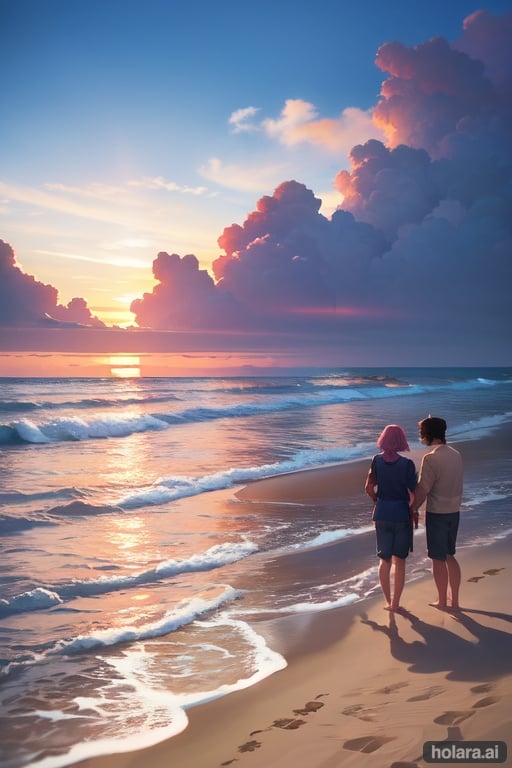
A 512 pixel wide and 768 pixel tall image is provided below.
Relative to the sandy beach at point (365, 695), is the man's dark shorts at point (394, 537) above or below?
above

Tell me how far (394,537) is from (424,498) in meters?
0.52

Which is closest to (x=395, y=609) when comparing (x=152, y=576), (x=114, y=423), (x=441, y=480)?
(x=441, y=480)

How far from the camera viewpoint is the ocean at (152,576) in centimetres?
480

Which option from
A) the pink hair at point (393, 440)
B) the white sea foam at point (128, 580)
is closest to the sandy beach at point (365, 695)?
the pink hair at point (393, 440)

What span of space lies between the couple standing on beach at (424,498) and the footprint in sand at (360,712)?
2172 mm

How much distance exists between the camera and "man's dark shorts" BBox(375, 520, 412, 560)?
644cm

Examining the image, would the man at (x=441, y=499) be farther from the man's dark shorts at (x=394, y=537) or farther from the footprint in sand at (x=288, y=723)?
the footprint in sand at (x=288, y=723)

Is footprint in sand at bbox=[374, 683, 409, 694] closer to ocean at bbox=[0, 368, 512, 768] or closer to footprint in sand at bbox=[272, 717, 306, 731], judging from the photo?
footprint in sand at bbox=[272, 717, 306, 731]

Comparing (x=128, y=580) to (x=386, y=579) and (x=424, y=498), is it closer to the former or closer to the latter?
(x=386, y=579)

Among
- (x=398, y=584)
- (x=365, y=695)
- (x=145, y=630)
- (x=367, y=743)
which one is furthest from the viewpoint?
(x=398, y=584)

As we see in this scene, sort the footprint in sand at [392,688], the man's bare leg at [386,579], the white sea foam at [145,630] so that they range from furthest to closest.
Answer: the man's bare leg at [386,579] < the white sea foam at [145,630] < the footprint in sand at [392,688]

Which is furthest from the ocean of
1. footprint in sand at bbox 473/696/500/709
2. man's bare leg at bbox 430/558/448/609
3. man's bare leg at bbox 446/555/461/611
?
footprint in sand at bbox 473/696/500/709

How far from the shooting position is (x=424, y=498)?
6.38 metres

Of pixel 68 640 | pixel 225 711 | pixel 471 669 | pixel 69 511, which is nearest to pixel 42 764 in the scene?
pixel 225 711
